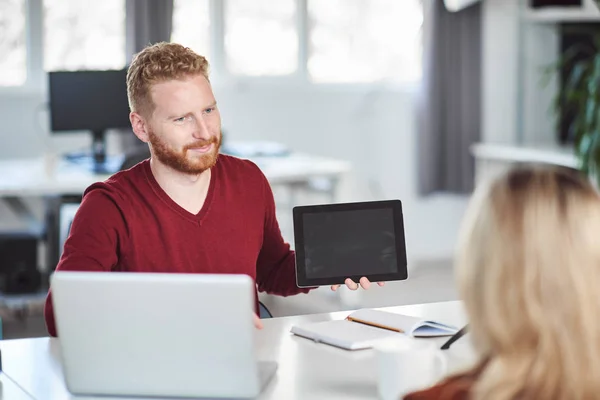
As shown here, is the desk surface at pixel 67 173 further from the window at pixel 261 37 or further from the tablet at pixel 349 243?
the tablet at pixel 349 243

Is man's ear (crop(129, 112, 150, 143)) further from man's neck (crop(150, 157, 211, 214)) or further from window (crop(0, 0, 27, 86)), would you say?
window (crop(0, 0, 27, 86))

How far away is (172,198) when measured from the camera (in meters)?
2.05

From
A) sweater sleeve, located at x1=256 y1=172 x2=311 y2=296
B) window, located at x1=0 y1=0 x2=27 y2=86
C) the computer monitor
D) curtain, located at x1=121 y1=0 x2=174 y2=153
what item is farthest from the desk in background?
sweater sleeve, located at x1=256 y1=172 x2=311 y2=296

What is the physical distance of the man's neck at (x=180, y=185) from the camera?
206 cm

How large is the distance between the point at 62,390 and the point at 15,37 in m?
3.86

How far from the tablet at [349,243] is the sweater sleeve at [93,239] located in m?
0.39

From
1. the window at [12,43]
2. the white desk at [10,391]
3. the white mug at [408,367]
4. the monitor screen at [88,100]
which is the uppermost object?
the window at [12,43]

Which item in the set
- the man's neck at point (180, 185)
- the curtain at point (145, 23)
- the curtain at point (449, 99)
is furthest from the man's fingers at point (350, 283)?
the curtain at point (449, 99)

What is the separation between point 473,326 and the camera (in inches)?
42.8

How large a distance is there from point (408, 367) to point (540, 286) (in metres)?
0.47

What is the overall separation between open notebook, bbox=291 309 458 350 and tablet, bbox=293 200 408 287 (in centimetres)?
9

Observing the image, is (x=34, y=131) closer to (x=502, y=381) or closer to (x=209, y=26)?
(x=209, y=26)

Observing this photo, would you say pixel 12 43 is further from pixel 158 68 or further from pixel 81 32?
pixel 158 68

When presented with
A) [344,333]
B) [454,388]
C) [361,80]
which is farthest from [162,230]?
A: [361,80]
